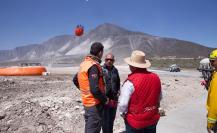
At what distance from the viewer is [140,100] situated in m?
4.30

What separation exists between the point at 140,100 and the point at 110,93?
2.28m

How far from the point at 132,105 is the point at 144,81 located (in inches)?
13.3

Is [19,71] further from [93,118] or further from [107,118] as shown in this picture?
[93,118]

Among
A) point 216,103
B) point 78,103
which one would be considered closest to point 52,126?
point 78,103

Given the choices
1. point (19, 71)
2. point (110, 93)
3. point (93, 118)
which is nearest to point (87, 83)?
point (93, 118)

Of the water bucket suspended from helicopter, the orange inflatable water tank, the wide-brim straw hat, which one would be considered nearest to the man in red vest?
the wide-brim straw hat

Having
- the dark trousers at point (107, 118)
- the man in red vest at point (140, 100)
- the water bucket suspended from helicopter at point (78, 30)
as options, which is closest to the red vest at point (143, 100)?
the man in red vest at point (140, 100)

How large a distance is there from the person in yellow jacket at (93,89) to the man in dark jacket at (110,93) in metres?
0.80

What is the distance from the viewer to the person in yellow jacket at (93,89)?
515 centimetres

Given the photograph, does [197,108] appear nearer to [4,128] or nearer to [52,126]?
[52,126]

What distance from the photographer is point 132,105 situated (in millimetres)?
4344

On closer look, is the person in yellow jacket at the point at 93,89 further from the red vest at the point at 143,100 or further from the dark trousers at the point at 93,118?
the red vest at the point at 143,100

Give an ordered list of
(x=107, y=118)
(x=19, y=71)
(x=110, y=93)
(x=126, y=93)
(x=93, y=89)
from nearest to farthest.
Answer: (x=126, y=93), (x=93, y=89), (x=107, y=118), (x=110, y=93), (x=19, y=71)

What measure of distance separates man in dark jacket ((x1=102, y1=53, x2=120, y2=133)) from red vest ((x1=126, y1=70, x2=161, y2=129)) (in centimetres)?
178
